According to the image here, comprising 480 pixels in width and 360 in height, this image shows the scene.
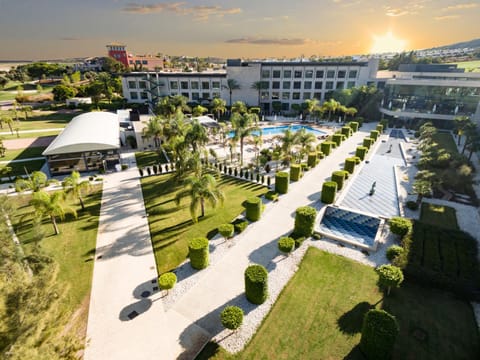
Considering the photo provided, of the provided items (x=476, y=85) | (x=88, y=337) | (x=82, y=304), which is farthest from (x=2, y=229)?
(x=476, y=85)

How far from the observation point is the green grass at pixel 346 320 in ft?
40.7

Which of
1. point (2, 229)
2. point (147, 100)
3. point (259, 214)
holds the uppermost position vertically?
point (147, 100)

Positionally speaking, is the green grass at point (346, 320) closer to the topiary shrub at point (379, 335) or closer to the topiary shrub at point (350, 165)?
the topiary shrub at point (379, 335)

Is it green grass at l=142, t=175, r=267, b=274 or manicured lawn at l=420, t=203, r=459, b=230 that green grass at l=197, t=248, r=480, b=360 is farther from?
manicured lawn at l=420, t=203, r=459, b=230

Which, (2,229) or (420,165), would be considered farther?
(420,165)

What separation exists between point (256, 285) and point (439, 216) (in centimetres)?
2007

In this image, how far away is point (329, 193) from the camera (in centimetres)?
2473

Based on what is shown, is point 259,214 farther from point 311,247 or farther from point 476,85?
point 476,85

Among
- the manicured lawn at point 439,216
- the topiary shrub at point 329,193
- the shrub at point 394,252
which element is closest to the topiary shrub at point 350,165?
the topiary shrub at point 329,193

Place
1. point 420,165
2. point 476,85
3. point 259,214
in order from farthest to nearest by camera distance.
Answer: point 476,85
point 420,165
point 259,214

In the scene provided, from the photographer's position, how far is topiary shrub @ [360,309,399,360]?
442 inches

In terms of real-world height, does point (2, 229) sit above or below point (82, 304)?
above

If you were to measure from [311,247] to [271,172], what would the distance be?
50.7 ft

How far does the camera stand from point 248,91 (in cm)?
7231
